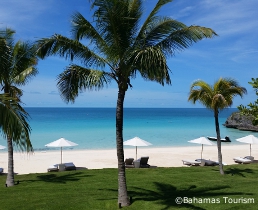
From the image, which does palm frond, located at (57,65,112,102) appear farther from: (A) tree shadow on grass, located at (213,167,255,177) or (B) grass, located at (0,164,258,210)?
(A) tree shadow on grass, located at (213,167,255,177)

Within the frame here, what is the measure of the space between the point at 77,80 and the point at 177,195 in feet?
15.2

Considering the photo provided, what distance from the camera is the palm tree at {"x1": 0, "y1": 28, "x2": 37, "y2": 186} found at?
4.85m

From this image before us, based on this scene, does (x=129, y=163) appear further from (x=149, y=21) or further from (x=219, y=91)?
(x=149, y=21)

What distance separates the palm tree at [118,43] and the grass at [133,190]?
1.15 meters

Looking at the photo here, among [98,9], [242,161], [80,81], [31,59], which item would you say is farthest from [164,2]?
[242,161]

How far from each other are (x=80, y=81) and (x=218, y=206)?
4927 millimetres

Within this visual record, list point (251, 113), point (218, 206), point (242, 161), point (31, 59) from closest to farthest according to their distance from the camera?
point (251, 113), point (218, 206), point (31, 59), point (242, 161)

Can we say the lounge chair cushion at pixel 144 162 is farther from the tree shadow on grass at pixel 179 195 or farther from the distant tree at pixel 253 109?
the distant tree at pixel 253 109

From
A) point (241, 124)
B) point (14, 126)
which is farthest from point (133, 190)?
point (241, 124)

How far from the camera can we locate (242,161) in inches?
649

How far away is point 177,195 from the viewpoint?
801 centimetres

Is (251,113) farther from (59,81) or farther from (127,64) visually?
(59,81)

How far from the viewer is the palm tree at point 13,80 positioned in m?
4.85

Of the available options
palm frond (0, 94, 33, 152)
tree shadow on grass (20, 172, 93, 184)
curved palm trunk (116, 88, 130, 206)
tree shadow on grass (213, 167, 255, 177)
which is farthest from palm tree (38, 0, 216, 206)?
tree shadow on grass (213, 167, 255, 177)
